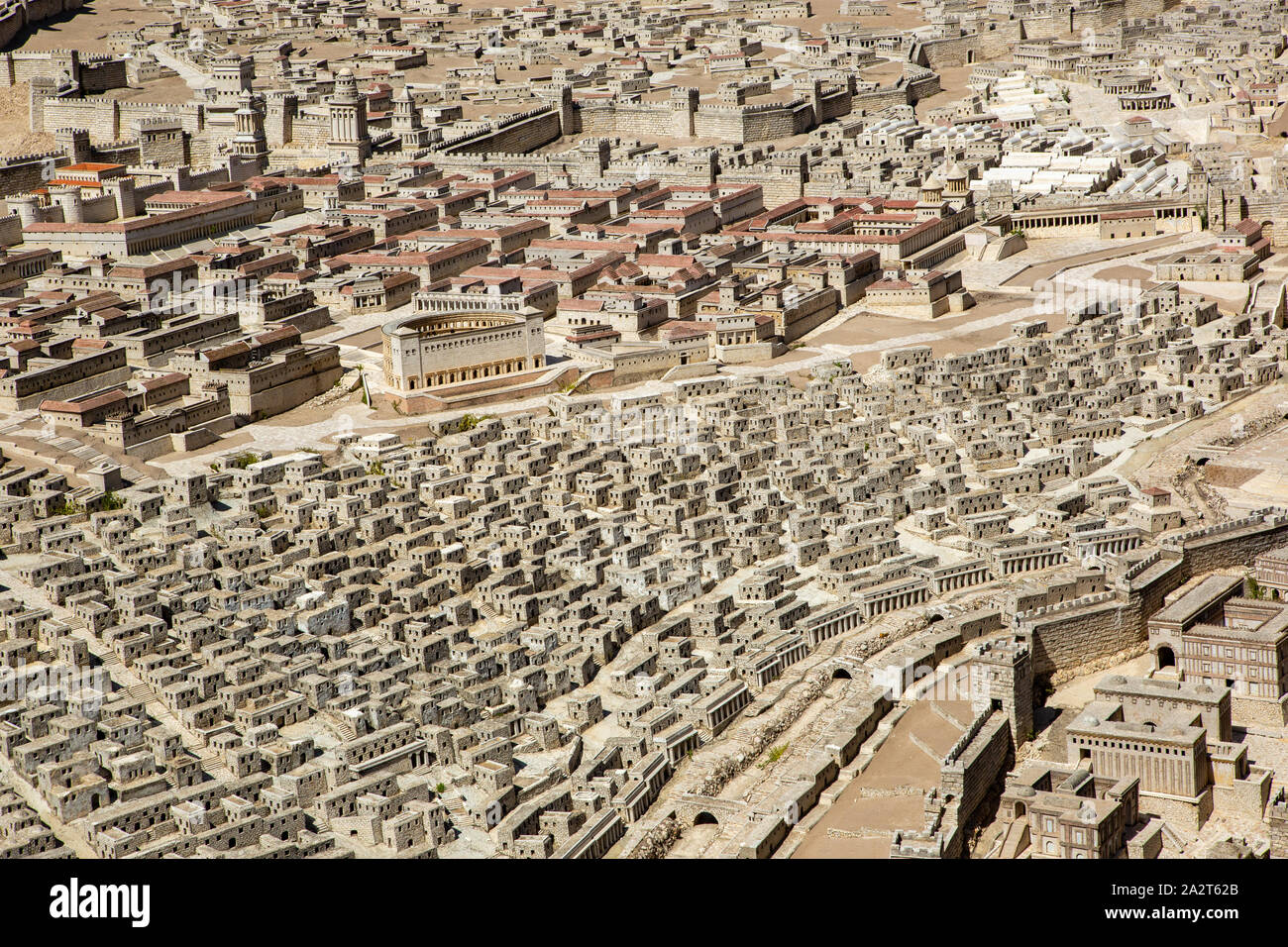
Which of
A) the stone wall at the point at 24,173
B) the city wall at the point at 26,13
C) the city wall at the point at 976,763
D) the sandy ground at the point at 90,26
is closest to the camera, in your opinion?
the city wall at the point at 976,763

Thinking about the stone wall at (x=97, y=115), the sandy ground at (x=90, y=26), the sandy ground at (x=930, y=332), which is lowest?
the sandy ground at (x=930, y=332)

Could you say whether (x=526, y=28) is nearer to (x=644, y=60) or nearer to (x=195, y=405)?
(x=644, y=60)

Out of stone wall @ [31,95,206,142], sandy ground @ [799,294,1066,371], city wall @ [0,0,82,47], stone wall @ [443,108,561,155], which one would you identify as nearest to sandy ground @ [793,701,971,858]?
sandy ground @ [799,294,1066,371]

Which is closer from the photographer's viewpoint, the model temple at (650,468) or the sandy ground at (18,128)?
the model temple at (650,468)

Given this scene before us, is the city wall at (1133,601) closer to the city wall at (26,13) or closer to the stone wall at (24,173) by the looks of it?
the stone wall at (24,173)

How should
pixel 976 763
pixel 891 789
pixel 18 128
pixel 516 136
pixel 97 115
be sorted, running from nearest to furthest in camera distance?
1. pixel 976 763
2. pixel 891 789
3. pixel 516 136
4. pixel 97 115
5. pixel 18 128

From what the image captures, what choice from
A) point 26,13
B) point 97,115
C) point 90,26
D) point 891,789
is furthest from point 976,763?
point 90,26

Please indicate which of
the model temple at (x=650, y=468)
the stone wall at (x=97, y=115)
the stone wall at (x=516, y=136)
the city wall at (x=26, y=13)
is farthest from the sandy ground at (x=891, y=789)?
the city wall at (x=26, y=13)

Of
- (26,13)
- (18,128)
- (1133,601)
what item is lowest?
(1133,601)

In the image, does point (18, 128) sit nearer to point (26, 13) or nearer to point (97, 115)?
point (97, 115)
